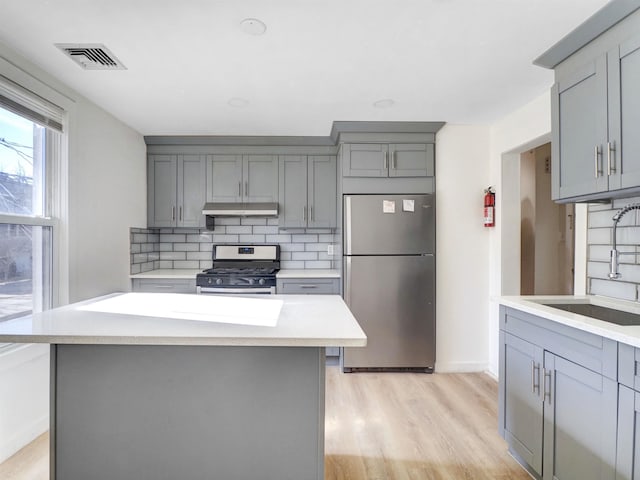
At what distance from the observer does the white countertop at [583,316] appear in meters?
1.34

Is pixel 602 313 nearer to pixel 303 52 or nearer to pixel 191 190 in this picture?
pixel 303 52

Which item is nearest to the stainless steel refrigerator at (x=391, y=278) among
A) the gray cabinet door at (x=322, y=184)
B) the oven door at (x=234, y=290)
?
the gray cabinet door at (x=322, y=184)

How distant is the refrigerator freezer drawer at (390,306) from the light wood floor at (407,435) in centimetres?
18

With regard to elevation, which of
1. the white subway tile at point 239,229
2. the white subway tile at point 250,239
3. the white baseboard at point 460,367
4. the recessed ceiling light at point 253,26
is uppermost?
the recessed ceiling light at point 253,26

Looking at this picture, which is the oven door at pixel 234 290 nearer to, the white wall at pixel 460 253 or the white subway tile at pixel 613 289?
the white wall at pixel 460 253

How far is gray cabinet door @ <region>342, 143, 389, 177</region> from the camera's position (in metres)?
3.47

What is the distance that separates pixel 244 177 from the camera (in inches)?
152

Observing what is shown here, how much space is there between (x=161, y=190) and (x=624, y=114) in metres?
3.76

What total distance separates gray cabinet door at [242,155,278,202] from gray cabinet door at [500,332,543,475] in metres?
2.59

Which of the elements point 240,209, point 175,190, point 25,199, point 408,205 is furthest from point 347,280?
point 25,199

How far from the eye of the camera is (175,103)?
9.48 ft

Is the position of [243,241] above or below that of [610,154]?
below

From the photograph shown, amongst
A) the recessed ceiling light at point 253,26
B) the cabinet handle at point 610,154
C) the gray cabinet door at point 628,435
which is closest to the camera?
the gray cabinet door at point 628,435

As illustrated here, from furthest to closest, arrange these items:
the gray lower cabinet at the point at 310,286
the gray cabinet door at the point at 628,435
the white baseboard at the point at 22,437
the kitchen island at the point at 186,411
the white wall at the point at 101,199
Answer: the gray lower cabinet at the point at 310,286
the white wall at the point at 101,199
the white baseboard at the point at 22,437
the kitchen island at the point at 186,411
the gray cabinet door at the point at 628,435
